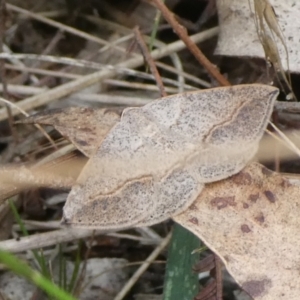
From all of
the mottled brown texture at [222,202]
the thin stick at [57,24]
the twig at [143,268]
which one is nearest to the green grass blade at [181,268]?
the twig at [143,268]

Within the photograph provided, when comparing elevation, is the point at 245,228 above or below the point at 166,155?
below

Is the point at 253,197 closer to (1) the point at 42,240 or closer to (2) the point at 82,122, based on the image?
(2) the point at 82,122

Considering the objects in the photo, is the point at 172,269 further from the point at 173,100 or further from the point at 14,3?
the point at 14,3

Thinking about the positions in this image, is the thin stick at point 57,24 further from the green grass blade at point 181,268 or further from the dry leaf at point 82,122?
the green grass blade at point 181,268

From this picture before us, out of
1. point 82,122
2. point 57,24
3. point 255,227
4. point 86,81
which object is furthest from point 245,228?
point 57,24

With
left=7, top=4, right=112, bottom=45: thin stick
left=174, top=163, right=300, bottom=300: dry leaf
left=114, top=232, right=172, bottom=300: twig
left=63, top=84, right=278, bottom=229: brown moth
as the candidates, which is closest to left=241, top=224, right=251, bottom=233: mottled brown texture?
left=174, top=163, right=300, bottom=300: dry leaf

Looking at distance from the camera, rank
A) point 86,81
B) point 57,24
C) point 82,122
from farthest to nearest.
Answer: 1. point 57,24
2. point 86,81
3. point 82,122
